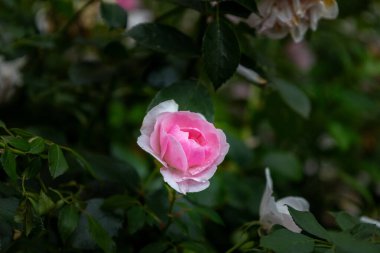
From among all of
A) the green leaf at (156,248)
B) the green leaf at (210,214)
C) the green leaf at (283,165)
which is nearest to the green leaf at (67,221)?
the green leaf at (156,248)

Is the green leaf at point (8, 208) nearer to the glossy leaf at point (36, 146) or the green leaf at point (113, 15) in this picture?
the glossy leaf at point (36, 146)

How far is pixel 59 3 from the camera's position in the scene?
1.00 metres

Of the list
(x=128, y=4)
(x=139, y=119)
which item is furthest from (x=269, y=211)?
(x=128, y=4)

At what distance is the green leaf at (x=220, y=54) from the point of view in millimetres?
694

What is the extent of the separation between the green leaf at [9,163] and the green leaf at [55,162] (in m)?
0.04

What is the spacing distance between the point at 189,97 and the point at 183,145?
0.41 feet

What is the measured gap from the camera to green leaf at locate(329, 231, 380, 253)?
576 mm

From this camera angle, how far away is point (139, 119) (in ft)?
4.15

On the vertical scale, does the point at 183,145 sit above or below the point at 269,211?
above

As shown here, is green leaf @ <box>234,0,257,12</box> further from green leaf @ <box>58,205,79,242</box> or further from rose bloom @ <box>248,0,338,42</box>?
green leaf @ <box>58,205,79,242</box>

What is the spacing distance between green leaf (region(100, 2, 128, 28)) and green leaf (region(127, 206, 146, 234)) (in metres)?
0.29

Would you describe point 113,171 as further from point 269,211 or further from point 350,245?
point 350,245

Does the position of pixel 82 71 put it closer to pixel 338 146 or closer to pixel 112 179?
pixel 112 179

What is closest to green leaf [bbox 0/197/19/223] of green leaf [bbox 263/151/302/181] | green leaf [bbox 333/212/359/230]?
green leaf [bbox 333/212/359/230]
